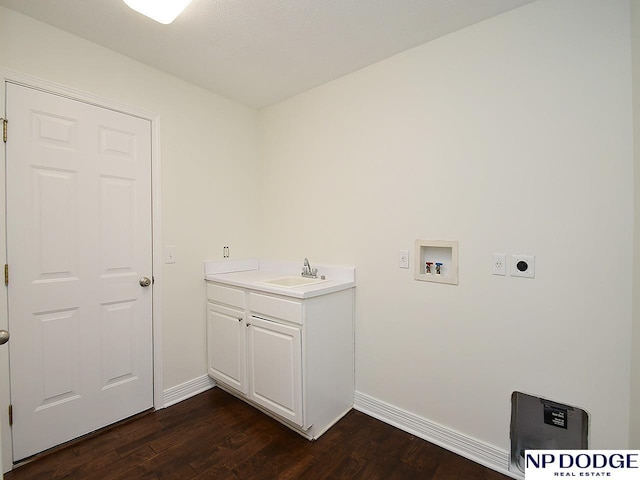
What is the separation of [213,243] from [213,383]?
1.22 m

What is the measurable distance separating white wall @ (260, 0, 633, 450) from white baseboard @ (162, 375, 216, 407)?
1.32 metres

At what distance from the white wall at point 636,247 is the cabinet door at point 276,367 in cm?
161

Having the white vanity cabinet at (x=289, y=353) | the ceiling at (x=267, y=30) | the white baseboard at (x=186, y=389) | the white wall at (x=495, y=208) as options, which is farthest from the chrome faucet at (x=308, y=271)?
the ceiling at (x=267, y=30)

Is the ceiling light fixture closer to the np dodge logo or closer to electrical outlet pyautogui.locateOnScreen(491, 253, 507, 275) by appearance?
electrical outlet pyautogui.locateOnScreen(491, 253, 507, 275)

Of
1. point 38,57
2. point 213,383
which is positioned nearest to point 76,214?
point 38,57

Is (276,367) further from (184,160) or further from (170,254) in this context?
(184,160)

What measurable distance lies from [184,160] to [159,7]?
1180 mm

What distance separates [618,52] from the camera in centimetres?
141

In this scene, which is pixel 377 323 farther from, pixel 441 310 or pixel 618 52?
pixel 618 52

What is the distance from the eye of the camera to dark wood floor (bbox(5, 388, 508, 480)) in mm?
1673

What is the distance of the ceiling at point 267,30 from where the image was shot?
5.48ft

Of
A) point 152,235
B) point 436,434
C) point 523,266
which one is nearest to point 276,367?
point 436,434

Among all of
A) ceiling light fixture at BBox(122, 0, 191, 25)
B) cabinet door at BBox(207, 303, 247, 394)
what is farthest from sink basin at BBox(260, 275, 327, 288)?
ceiling light fixture at BBox(122, 0, 191, 25)

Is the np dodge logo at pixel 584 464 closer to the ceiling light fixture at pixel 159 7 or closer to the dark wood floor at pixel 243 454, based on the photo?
the dark wood floor at pixel 243 454
